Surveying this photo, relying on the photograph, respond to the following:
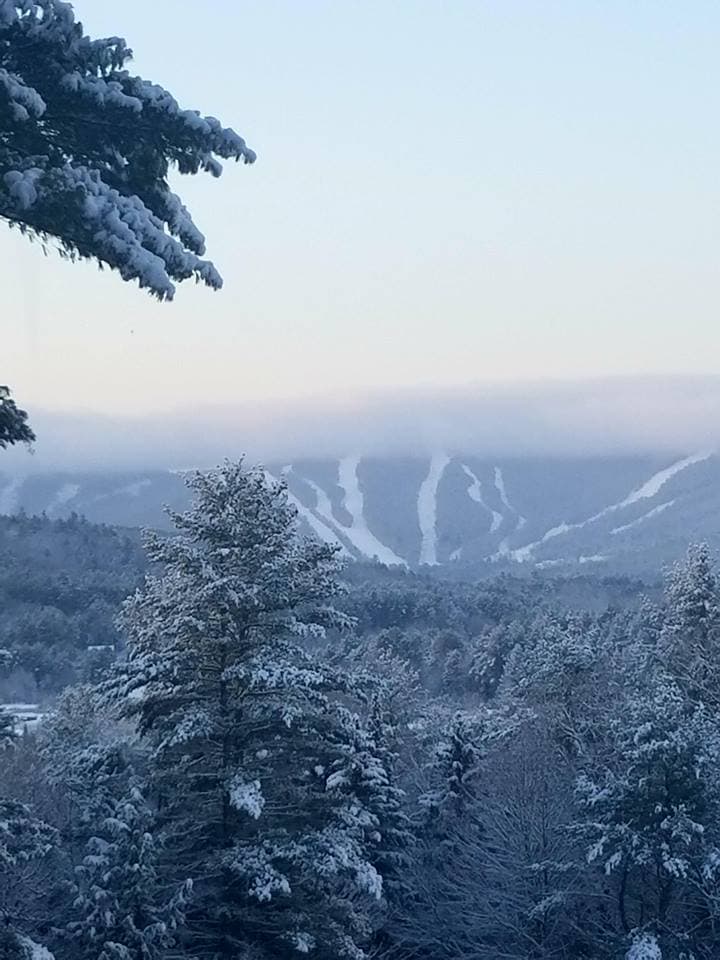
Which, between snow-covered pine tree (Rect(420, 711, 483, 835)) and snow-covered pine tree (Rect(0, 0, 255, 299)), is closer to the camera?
snow-covered pine tree (Rect(0, 0, 255, 299))

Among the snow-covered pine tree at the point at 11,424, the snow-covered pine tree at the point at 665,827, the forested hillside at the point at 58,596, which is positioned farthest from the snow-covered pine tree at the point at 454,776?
the forested hillside at the point at 58,596

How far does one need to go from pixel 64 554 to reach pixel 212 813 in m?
132

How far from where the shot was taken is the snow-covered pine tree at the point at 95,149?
642 cm

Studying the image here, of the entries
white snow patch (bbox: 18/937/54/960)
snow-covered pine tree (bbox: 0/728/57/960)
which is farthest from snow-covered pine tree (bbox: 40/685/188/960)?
white snow patch (bbox: 18/937/54/960)

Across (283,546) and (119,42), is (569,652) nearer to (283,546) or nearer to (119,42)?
(283,546)

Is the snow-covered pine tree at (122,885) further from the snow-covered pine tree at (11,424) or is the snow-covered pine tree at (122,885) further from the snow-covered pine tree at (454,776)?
the snow-covered pine tree at (454,776)

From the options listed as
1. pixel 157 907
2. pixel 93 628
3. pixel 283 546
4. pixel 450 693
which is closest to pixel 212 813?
pixel 157 907

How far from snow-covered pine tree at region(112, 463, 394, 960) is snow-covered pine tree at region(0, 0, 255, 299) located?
9.39 m

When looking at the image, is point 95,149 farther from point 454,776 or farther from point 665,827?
point 454,776

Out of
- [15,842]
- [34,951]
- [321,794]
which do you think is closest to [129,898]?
[321,794]

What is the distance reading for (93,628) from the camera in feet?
341

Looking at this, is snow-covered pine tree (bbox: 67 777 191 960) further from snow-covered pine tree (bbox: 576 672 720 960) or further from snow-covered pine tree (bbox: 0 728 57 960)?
snow-covered pine tree (bbox: 576 672 720 960)

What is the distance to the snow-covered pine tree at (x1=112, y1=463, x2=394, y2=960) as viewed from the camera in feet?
52.3

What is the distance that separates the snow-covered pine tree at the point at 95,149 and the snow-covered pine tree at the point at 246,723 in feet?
30.8
